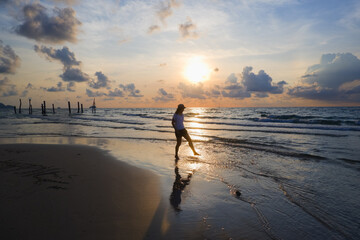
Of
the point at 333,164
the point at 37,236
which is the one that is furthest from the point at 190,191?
the point at 333,164

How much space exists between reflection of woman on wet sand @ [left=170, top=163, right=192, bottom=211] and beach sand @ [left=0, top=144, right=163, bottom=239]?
1.09 feet

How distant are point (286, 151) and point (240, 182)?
5932 mm

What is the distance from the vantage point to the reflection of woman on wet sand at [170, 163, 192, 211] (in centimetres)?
436

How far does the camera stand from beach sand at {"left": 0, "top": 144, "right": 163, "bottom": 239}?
3.19 meters

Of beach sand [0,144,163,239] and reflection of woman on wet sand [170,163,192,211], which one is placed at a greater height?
beach sand [0,144,163,239]

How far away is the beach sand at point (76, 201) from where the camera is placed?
3186 mm

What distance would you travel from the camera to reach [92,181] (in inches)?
220

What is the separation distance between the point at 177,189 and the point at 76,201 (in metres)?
2.31

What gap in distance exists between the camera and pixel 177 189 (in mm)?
5191

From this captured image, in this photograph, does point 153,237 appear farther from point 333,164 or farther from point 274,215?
point 333,164

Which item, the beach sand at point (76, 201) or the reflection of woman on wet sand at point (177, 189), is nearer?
the beach sand at point (76, 201)

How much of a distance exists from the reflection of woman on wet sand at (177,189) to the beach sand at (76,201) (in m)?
0.33

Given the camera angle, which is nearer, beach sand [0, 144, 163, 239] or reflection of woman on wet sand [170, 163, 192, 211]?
beach sand [0, 144, 163, 239]

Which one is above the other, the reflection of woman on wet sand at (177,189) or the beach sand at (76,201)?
the beach sand at (76,201)
